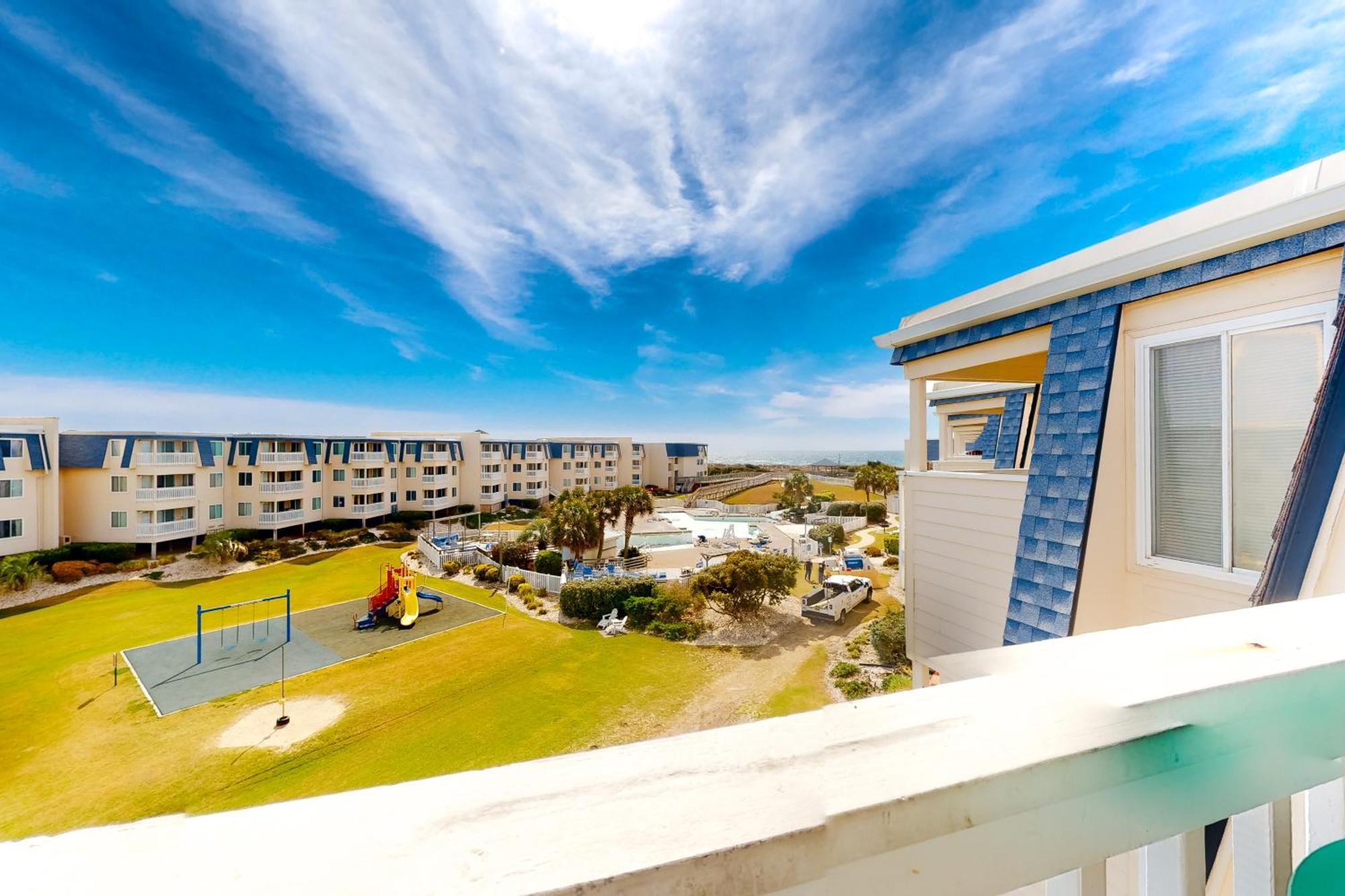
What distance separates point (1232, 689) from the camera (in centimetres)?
59

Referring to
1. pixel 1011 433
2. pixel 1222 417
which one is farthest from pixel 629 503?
pixel 1222 417

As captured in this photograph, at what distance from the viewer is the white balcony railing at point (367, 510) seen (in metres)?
26.7

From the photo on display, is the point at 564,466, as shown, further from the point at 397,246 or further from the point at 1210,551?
the point at 1210,551

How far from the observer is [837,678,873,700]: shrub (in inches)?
368

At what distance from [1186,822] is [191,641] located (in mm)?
19770

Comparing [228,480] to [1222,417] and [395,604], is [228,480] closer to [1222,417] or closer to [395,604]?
[395,604]

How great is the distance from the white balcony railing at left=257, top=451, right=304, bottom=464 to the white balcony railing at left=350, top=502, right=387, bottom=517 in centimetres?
358

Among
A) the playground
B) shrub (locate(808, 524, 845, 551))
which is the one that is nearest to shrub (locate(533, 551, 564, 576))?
the playground

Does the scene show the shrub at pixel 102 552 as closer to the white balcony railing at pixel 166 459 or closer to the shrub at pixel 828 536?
the white balcony railing at pixel 166 459

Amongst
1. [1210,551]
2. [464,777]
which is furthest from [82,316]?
[1210,551]

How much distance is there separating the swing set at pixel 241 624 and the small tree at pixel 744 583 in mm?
11981

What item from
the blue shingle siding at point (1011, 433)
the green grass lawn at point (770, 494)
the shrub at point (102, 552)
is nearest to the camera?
the blue shingle siding at point (1011, 433)

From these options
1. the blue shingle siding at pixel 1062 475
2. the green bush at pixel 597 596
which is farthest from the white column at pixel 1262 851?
the green bush at pixel 597 596

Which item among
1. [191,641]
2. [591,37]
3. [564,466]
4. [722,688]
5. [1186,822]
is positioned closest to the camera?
[1186,822]
